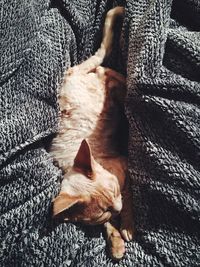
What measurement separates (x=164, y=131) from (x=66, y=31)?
0.39m

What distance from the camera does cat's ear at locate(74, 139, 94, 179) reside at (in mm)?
918

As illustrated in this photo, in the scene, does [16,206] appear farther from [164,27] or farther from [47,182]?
[164,27]

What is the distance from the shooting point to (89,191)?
1.02 metres

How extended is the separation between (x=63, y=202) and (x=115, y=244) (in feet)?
0.64

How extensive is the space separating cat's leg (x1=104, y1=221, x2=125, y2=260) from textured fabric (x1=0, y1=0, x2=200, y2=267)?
0.06 feet

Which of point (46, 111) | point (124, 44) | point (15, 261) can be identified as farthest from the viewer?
point (124, 44)

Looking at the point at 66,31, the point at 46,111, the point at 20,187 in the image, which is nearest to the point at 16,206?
the point at 20,187

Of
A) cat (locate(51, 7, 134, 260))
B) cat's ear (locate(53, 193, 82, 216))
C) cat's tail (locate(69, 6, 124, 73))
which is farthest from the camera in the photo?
cat's tail (locate(69, 6, 124, 73))

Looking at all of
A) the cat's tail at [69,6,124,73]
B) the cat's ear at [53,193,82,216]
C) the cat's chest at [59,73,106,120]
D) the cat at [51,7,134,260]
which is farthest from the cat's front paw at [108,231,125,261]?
the cat's tail at [69,6,124,73]

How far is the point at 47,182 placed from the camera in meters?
0.91

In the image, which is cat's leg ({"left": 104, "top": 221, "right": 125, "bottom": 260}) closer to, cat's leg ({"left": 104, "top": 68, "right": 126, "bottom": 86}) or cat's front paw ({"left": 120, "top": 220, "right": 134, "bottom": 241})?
cat's front paw ({"left": 120, "top": 220, "right": 134, "bottom": 241})

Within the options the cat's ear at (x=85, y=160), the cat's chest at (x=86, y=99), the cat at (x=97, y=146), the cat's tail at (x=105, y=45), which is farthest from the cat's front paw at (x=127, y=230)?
the cat's tail at (x=105, y=45)

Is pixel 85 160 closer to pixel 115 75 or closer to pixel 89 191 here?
pixel 89 191

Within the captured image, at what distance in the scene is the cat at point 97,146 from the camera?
991 mm
